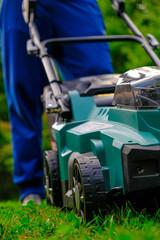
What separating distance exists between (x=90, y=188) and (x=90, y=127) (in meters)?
0.39

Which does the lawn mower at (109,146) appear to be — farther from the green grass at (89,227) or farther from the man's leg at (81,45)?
the man's leg at (81,45)

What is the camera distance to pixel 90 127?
197 cm

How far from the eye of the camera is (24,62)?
11.0 feet

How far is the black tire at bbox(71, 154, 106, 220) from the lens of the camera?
1664 mm

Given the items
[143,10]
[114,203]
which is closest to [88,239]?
[114,203]

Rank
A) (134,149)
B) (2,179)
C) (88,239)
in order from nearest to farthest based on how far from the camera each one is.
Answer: (88,239) → (134,149) → (2,179)

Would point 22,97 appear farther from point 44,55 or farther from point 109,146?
point 109,146

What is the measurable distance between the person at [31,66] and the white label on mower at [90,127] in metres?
1.29

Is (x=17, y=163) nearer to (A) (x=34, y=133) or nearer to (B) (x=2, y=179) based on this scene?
(A) (x=34, y=133)

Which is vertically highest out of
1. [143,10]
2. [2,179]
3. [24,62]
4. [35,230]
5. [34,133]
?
[143,10]

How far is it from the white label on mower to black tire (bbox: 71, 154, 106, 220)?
0.18 m

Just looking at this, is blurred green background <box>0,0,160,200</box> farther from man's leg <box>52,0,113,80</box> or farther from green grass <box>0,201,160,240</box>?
green grass <box>0,201,160,240</box>

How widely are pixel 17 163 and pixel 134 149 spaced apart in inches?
76.6

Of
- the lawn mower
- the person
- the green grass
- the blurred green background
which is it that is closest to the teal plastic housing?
the lawn mower
